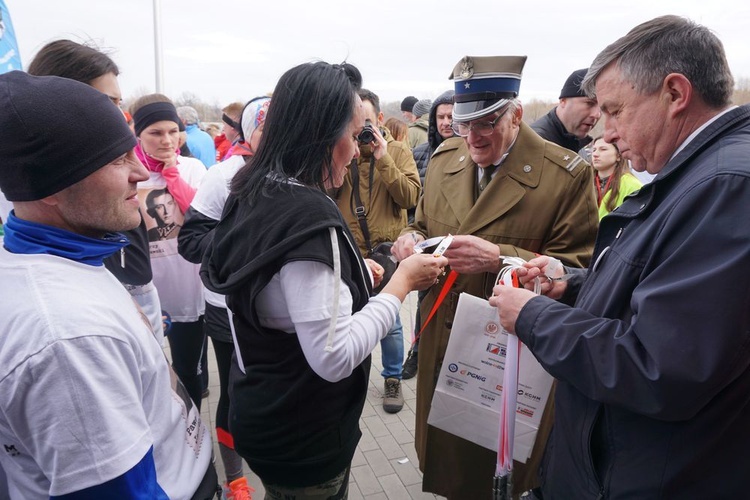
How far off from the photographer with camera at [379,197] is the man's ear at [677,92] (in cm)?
232

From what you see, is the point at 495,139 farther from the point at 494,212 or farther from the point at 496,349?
the point at 496,349

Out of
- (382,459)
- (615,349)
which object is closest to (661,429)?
(615,349)

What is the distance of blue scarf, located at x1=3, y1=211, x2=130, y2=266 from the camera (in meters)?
1.07

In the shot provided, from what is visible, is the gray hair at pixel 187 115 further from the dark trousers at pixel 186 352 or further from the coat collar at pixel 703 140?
the coat collar at pixel 703 140

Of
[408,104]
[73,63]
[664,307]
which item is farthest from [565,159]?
[408,104]

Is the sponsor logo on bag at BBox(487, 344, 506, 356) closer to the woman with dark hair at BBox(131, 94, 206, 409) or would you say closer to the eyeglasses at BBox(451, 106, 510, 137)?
the eyeglasses at BBox(451, 106, 510, 137)

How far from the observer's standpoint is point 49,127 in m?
1.04

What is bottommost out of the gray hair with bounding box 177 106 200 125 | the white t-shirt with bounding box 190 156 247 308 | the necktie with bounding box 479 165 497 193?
the gray hair with bounding box 177 106 200 125

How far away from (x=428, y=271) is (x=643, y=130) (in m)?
0.84

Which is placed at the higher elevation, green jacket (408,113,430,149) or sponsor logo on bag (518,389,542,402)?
sponsor logo on bag (518,389,542,402)

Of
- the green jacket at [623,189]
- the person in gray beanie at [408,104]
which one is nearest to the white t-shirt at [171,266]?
the green jacket at [623,189]

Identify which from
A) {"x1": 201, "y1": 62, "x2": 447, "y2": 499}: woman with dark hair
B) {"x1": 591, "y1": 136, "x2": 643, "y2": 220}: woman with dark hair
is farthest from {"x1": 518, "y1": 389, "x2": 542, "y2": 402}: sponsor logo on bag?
{"x1": 591, "y1": 136, "x2": 643, "y2": 220}: woman with dark hair

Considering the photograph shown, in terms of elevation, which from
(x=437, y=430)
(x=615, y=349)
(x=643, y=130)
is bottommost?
(x=437, y=430)

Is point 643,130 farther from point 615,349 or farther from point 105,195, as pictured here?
point 105,195
